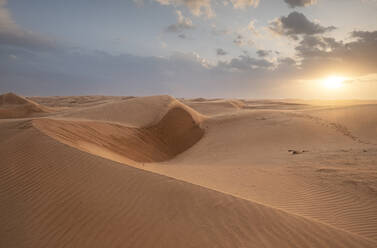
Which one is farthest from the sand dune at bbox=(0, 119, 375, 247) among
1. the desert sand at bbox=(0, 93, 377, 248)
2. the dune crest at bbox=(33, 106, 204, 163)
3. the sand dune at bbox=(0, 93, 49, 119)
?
the sand dune at bbox=(0, 93, 49, 119)

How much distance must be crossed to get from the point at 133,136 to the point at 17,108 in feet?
62.0

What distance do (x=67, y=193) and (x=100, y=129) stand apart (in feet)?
19.5

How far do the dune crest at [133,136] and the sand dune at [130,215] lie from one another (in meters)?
1.98

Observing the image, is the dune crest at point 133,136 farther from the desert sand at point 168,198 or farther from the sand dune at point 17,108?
the sand dune at point 17,108

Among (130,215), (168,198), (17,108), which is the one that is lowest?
(130,215)

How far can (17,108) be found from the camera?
23.1 metres

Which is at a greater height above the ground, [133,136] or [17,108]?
[17,108]

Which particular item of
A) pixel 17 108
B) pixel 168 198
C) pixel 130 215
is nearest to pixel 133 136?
pixel 168 198

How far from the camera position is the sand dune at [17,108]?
21.2 m

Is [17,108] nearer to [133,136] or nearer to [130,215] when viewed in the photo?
[133,136]

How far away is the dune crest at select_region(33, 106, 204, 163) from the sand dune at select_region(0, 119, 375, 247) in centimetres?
198

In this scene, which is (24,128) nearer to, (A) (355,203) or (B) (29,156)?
(B) (29,156)

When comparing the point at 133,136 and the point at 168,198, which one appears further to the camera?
the point at 133,136

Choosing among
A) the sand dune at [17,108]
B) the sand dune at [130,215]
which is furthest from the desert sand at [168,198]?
the sand dune at [17,108]
